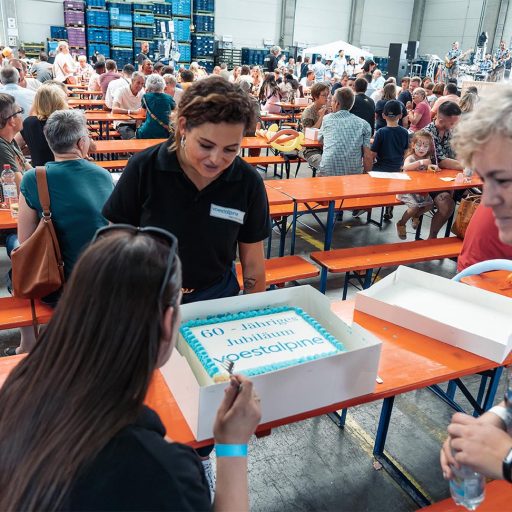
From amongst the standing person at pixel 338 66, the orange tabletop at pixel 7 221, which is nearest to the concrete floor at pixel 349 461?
the orange tabletop at pixel 7 221

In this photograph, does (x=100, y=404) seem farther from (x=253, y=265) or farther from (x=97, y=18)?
(x=97, y=18)

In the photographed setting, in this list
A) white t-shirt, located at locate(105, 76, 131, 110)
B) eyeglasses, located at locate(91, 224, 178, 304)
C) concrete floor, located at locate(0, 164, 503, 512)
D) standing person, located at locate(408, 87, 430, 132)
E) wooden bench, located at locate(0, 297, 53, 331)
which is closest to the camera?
eyeglasses, located at locate(91, 224, 178, 304)

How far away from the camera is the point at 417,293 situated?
6.74ft

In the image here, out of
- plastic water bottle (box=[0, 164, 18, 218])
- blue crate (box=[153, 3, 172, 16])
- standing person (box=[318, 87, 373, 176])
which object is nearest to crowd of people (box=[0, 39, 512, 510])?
plastic water bottle (box=[0, 164, 18, 218])

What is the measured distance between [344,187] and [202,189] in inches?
106

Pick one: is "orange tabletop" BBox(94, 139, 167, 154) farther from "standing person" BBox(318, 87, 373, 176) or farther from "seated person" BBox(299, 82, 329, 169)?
"seated person" BBox(299, 82, 329, 169)

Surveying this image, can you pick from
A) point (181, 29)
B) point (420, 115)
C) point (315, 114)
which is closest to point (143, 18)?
point (181, 29)

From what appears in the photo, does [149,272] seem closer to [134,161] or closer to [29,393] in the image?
[29,393]

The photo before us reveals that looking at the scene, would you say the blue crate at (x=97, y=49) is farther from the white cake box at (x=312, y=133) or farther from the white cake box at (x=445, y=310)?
the white cake box at (x=445, y=310)

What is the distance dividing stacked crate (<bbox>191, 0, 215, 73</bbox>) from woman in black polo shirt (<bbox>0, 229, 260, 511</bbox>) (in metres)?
18.0

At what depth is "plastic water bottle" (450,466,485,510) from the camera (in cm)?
117

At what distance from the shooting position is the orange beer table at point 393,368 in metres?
1.38

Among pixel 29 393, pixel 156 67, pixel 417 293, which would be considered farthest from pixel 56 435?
pixel 156 67

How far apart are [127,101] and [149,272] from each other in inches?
291
